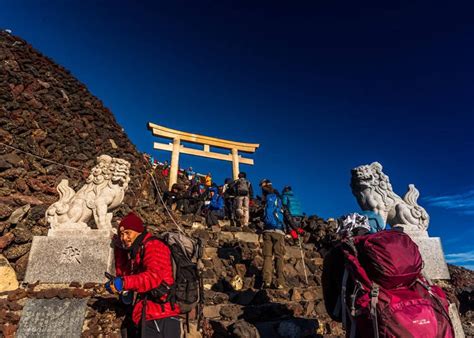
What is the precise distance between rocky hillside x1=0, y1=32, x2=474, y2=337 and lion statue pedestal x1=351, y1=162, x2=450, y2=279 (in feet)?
2.17

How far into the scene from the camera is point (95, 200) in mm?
4203

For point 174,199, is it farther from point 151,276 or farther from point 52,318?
point 151,276

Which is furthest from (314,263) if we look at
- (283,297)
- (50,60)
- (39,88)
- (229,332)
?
(50,60)

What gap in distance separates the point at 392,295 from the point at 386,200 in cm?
357

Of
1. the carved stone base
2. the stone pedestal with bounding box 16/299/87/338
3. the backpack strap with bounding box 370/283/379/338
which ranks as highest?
the carved stone base

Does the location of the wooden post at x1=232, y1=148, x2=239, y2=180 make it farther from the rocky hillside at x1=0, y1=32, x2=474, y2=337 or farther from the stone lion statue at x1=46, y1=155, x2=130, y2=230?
the stone lion statue at x1=46, y1=155, x2=130, y2=230

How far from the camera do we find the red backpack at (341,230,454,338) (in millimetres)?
1671

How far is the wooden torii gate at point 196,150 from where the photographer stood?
44.1ft

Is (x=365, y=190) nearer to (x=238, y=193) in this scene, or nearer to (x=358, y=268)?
(x=358, y=268)

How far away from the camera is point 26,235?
5.38m

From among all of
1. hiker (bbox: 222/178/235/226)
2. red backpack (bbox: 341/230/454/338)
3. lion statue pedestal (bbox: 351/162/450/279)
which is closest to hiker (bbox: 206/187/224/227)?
hiker (bbox: 222/178/235/226)

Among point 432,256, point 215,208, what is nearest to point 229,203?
point 215,208

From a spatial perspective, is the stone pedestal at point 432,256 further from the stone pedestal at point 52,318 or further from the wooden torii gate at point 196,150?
the wooden torii gate at point 196,150

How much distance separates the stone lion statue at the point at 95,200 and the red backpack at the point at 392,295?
3.38m
